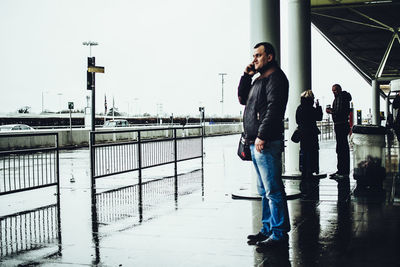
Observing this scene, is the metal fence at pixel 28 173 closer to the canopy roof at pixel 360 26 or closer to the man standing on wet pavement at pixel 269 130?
the man standing on wet pavement at pixel 269 130

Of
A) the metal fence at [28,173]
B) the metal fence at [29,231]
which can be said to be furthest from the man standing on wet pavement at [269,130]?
the metal fence at [28,173]

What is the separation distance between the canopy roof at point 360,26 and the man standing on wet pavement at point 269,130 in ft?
72.1

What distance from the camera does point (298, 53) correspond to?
1170 centimetres

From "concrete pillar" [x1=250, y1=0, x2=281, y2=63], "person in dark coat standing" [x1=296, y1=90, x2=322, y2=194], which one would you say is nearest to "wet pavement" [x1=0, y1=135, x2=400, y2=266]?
"person in dark coat standing" [x1=296, y1=90, x2=322, y2=194]

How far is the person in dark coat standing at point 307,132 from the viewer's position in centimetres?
930

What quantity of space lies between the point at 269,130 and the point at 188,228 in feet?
6.06

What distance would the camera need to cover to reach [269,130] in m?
A: 4.82

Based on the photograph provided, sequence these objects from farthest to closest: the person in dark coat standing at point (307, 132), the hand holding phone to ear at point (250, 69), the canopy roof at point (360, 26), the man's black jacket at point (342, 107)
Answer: the canopy roof at point (360, 26), the man's black jacket at point (342, 107), the person in dark coat standing at point (307, 132), the hand holding phone to ear at point (250, 69)

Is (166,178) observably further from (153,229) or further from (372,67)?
(372,67)

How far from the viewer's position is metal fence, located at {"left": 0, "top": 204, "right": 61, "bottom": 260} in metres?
5.22

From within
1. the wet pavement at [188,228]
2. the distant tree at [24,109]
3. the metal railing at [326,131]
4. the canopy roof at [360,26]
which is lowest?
the wet pavement at [188,228]

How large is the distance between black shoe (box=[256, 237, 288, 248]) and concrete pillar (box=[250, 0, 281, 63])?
13.1ft

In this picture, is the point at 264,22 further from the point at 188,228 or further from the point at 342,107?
the point at 188,228

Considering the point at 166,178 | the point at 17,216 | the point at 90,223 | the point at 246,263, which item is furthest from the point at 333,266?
the point at 166,178
